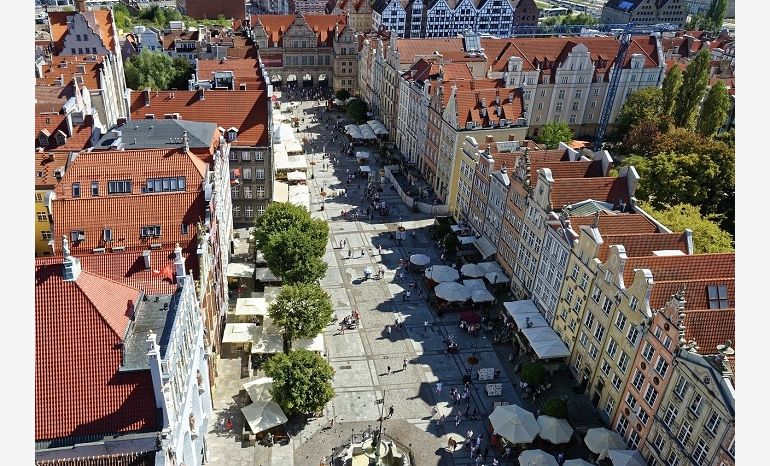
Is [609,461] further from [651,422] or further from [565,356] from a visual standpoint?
[565,356]

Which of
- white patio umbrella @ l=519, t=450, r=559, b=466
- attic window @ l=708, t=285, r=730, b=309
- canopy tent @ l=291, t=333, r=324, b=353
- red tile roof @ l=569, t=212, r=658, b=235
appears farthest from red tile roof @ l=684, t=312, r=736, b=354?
canopy tent @ l=291, t=333, r=324, b=353

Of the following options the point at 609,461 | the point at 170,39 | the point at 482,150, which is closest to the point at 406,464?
the point at 609,461

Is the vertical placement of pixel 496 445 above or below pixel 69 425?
below

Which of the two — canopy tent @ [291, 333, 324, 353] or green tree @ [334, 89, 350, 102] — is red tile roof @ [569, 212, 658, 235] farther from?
green tree @ [334, 89, 350, 102]

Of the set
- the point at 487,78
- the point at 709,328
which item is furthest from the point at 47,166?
the point at 487,78

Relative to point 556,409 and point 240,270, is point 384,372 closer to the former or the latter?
point 556,409
